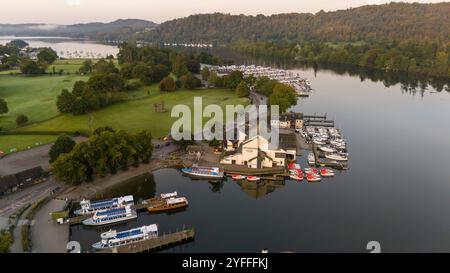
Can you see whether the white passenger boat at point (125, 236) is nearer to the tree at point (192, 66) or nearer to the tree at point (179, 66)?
the tree at point (179, 66)

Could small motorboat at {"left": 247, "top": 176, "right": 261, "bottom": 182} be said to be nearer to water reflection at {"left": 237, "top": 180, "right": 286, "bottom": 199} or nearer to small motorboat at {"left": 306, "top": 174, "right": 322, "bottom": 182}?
water reflection at {"left": 237, "top": 180, "right": 286, "bottom": 199}

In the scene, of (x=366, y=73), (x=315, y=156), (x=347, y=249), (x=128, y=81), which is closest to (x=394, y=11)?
(x=366, y=73)

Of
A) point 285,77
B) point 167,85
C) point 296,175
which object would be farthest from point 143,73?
point 296,175

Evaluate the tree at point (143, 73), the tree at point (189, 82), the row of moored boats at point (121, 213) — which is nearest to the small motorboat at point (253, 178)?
the row of moored boats at point (121, 213)

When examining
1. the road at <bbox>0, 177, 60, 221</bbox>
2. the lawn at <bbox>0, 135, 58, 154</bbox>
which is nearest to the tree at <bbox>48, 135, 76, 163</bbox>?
the road at <bbox>0, 177, 60, 221</bbox>

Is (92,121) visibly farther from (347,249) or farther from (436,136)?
(436,136)

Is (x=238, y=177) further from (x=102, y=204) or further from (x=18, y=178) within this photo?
(x=18, y=178)
